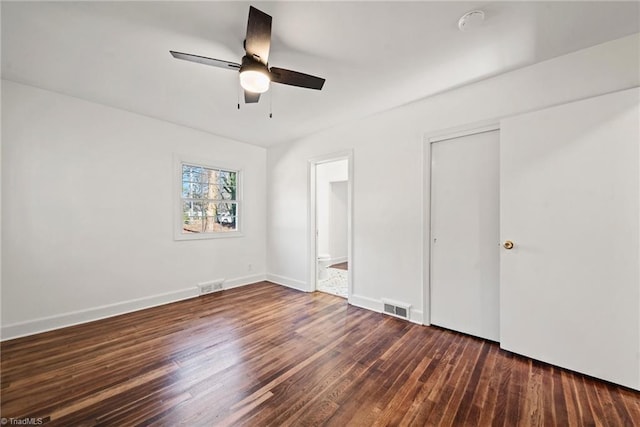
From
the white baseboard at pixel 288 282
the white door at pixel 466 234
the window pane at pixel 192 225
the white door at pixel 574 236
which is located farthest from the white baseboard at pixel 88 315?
the white door at pixel 574 236

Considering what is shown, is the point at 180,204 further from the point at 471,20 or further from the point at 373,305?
the point at 471,20

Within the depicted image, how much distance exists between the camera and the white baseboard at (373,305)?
301cm

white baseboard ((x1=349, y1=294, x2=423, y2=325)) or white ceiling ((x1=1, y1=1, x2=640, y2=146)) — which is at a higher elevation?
white ceiling ((x1=1, y1=1, x2=640, y2=146))

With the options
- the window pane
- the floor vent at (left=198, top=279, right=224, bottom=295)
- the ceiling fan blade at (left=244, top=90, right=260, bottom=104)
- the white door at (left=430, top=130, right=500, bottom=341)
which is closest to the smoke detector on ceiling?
the white door at (left=430, top=130, right=500, bottom=341)

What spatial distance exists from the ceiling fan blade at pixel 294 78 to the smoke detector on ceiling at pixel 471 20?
41.2 inches

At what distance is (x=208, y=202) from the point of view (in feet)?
14.1

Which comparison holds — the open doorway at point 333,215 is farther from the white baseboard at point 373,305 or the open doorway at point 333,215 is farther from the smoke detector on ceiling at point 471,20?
the smoke detector on ceiling at point 471,20

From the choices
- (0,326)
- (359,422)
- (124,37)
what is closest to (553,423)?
(359,422)

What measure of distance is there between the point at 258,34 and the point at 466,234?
8.82 feet

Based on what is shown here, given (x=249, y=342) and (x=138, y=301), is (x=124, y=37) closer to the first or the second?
(x=249, y=342)

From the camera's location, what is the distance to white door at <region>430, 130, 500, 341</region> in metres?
2.59

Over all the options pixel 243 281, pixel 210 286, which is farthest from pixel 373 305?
pixel 210 286

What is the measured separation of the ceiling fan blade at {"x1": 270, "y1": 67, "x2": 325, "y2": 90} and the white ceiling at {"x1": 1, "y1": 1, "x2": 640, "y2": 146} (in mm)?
266

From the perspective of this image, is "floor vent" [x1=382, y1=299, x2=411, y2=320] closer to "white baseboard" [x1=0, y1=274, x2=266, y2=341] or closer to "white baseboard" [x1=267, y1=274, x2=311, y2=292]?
"white baseboard" [x1=267, y1=274, x2=311, y2=292]
